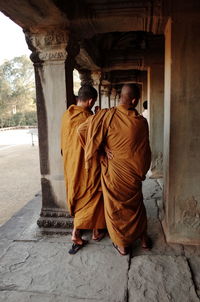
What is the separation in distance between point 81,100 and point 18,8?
39.8 inches

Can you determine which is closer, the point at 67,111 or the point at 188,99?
the point at 188,99

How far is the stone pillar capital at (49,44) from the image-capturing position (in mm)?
2826

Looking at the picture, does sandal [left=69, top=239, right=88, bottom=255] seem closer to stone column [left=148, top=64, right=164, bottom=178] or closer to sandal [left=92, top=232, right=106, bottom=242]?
sandal [left=92, top=232, right=106, bottom=242]

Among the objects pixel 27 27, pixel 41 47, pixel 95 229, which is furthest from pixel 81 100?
pixel 95 229

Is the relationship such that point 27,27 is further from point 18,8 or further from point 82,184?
point 82,184

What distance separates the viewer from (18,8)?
2271 mm

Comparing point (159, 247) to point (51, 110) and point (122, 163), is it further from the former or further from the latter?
point (51, 110)

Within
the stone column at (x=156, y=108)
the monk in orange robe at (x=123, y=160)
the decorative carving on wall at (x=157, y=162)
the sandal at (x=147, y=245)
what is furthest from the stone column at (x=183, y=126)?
the decorative carving on wall at (x=157, y=162)

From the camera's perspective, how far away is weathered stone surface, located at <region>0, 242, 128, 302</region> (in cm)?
213

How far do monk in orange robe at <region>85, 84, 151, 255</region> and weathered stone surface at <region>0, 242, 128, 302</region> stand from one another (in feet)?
0.83

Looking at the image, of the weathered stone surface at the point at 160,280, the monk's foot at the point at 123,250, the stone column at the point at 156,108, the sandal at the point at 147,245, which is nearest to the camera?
the weathered stone surface at the point at 160,280

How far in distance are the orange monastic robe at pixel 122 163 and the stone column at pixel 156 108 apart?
9.84 feet

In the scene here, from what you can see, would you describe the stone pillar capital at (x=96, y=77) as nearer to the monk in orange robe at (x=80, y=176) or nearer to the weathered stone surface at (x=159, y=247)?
the monk in orange robe at (x=80, y=176)

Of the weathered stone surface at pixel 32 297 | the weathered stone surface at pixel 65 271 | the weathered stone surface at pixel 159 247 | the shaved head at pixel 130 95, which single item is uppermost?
the shaved head at pixel 130 95
